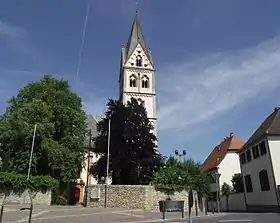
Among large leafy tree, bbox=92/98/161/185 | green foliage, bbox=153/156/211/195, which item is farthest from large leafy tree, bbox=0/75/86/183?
green foliage, bbox=153/156/211/195

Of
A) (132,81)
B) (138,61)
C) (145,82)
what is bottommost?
(145,82)

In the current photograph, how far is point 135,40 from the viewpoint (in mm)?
77500

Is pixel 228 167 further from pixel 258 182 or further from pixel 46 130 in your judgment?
pixel 46 130

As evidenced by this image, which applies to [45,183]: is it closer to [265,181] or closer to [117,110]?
[117,110]

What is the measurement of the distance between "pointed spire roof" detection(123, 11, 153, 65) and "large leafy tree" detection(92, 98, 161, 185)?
36.9m

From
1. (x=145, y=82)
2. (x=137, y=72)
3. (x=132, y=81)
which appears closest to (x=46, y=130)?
(x=132, y=81)

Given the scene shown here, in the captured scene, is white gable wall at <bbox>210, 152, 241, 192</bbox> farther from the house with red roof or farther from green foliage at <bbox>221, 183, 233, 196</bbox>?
green foliage at <bbox>221, 183, 233, 196</bbox>

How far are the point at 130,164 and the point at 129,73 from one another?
125 feet

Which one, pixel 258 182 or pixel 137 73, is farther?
pixel 137 73

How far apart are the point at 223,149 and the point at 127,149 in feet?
74.6

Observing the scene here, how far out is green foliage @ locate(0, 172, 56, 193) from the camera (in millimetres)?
30734

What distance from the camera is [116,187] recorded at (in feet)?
98.1

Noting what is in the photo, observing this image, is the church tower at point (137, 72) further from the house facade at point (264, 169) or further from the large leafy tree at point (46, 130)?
the house facade at point (264, 169)

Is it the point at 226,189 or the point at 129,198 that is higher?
the point at 226,189
